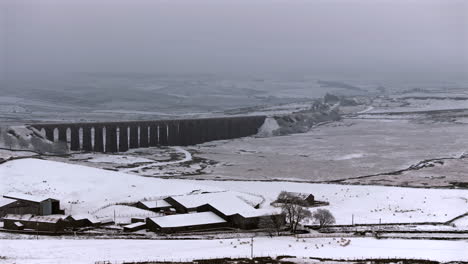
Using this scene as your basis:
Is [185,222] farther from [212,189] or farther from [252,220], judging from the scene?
[212,189]

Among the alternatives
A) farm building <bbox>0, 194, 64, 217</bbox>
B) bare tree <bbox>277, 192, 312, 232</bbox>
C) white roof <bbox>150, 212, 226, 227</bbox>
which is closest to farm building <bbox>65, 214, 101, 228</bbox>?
farm building <bbox>0, 194, 64, 217</bbox>

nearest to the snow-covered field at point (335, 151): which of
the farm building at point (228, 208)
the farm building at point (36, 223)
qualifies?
the farm building at point (228, 208)

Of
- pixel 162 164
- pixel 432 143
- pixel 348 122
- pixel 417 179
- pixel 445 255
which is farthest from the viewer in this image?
pixel 348 122

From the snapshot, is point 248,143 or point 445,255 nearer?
point 445,255

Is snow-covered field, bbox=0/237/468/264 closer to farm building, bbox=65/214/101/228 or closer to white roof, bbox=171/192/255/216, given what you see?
farm building, bbox=65/214/101/228

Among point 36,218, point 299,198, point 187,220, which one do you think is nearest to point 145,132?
point 299,198

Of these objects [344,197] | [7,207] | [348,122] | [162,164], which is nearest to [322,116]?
[348,122]

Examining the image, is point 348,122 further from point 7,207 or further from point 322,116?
point 7,207
